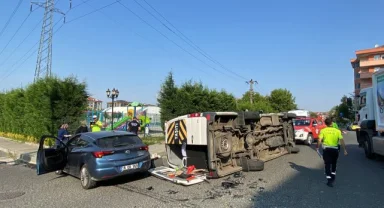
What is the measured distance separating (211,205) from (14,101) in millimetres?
23311

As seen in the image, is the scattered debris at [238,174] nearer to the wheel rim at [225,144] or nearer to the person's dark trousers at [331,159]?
the wheel rim at [225,144]

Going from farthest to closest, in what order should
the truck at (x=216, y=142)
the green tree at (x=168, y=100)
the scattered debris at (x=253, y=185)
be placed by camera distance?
the green tree at (x=168, y=100) < the truck at (x=216, y=142) < the scattered debris at (x=253, y=185)

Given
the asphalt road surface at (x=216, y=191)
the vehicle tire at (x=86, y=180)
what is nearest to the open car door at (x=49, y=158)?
the asphalt road surface at (x=216, y=191)

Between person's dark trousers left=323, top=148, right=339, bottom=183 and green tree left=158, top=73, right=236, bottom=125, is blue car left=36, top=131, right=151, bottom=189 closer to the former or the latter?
person's dark trousers left=323, top=148, right=339, bottom=183

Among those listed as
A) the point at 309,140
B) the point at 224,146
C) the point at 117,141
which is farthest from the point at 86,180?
the point at 309,140

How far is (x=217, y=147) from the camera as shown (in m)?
9.02

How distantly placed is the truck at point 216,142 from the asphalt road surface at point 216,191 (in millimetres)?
626

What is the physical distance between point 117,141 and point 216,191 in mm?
3078

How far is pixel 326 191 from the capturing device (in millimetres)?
7133

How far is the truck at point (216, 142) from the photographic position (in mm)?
8844

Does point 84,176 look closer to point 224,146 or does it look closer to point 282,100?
point 224,146

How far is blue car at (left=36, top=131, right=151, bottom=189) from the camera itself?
7.91 m

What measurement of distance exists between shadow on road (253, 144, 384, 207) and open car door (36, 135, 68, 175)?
577 cm

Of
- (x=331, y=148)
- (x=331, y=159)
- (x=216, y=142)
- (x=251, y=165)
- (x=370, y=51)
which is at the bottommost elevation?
(x=251, y=165)
